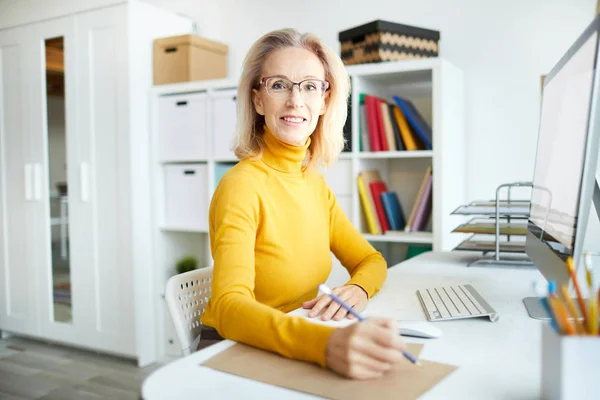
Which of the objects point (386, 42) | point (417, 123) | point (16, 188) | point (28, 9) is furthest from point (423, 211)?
point (28, 9)

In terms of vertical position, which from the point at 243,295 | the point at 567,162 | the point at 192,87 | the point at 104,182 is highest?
the point at 192,87

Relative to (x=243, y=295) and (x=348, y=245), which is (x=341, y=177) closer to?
(x=348, y=245)

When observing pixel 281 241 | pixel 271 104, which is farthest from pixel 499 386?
pixel 271 104

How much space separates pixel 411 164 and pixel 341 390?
2.05 meters

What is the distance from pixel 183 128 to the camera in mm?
2980

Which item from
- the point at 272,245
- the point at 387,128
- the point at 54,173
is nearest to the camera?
the point at 272,245

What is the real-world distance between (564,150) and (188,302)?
2.93 ft

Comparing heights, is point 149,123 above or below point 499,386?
above

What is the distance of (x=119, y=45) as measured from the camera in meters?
2.96

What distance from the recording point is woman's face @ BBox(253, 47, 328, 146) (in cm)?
133

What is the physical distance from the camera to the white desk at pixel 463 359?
0.76 metres

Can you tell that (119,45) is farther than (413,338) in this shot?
Yes

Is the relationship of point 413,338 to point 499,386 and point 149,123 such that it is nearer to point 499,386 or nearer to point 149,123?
point 499,386

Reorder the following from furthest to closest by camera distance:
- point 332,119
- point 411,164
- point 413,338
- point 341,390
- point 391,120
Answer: point 411,164, point 391,120, point 332,119, point 413,338, point 341,390
